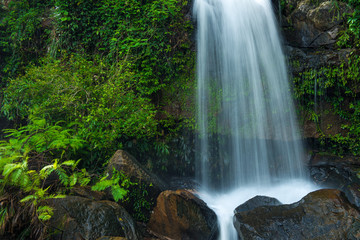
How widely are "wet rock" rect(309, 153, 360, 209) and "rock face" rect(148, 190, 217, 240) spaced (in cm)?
337

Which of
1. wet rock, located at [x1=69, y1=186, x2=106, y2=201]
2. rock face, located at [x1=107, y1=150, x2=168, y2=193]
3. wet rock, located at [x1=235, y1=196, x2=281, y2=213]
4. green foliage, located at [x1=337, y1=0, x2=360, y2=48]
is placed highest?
green foliage, located at [x1=337, y1=0, x2=360, y2=48]

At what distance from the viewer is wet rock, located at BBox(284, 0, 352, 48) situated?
265 inches

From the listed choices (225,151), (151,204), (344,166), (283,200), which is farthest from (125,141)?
(344,166)

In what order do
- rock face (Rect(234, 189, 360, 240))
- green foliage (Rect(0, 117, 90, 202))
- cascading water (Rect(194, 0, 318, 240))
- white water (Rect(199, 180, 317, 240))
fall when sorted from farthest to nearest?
1. cascading water (Rect(194, 0, 318, 240))
2. white water (Rect(199, 180, 317, 240))
3. rock face (Rect(234, 189, 360, 240))
4. green foliage (Rect(0, 117, 90, 202))

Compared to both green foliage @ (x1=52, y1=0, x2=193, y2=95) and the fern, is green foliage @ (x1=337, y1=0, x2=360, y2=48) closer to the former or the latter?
green foliage @ (x1=52, y1=0, x2=193, y2=95)

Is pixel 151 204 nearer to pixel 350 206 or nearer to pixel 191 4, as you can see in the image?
pixel 350 206

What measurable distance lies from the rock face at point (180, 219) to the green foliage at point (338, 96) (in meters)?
4.90

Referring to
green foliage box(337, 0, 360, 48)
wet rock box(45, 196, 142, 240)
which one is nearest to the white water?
wet rock box(45, 196, 142, 240)

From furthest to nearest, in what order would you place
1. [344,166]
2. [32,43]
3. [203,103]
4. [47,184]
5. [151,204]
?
1. [32,43]
2. [203,103]
3. [344,166]
4. [151,204]
5. [47,184]

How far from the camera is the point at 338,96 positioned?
6621mm

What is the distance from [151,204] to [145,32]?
4738mm

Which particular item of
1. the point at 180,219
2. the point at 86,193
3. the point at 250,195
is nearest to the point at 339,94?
Result: the point at 250,195

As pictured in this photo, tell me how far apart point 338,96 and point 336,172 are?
2.26 metres

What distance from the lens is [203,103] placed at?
264 inches
